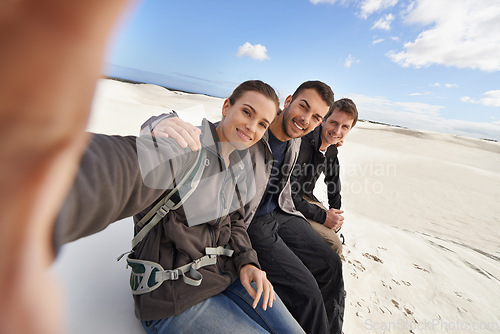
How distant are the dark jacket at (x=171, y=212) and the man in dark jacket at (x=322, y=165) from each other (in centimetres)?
89

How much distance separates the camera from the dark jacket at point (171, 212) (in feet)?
1.54

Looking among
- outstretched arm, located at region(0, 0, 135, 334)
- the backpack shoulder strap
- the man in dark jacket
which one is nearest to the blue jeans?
the backpack shoulder strap

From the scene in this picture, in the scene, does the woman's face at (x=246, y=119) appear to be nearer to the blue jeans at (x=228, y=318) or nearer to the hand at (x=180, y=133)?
the hand at (x=180, y=133)

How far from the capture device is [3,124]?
0.09 meters

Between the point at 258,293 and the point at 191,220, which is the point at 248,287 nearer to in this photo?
the point at 258,293

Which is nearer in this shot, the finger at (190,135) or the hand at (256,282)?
the finger at (190,135)

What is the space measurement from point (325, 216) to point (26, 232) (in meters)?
2.48

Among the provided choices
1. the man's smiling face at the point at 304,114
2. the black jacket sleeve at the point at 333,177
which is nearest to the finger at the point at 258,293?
the man's smiling face at the point at 304,114

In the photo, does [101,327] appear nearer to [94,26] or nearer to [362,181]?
[94,26]

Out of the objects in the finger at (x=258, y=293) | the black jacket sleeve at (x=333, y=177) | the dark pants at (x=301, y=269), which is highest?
the black jacket sleeve at (x=333, y=177)

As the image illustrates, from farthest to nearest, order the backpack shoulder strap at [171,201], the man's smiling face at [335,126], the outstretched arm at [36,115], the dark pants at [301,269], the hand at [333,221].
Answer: the man's smiling face at [335,126] → the hand at [333,221] → the dark pants at [301,269] → the backpack shoulder strap at [171,201] → the outstretched arm at [36,115]

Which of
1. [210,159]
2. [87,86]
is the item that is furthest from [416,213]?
[87,86]

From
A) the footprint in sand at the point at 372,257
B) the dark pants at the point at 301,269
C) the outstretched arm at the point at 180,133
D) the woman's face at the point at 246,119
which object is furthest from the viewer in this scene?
the footprint in sand at the point at 372,257

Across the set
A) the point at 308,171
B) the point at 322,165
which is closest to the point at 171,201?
the point at 308,171
